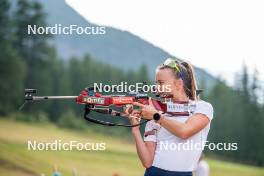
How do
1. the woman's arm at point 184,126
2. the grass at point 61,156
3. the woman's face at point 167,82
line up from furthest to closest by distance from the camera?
the grass at point 61,156 → the woman's face at point 167,82 → the woman's arm at point 184,126

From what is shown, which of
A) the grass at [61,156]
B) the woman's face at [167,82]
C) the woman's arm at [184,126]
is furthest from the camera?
the grass at [61,156]

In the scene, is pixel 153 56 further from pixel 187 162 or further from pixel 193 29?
pixel 187 162

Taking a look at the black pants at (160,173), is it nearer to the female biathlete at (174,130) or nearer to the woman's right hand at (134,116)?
the female biathlete at (174,130)

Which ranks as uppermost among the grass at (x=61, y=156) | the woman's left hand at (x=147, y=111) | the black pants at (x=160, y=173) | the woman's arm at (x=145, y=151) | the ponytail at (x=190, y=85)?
the ponytail at (x=190, y=85)

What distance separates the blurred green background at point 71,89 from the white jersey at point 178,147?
1835 mm

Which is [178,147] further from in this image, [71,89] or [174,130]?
[71,89]

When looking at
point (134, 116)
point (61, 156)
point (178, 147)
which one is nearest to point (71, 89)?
point (61, 156)

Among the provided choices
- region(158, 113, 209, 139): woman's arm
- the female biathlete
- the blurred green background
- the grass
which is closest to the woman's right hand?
the female biathlete

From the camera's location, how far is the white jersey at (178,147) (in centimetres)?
141

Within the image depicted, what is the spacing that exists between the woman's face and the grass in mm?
1922

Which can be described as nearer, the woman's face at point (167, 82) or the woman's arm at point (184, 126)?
the woman's arm at point (184, 126)

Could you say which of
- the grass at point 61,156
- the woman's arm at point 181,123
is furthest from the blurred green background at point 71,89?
the woman's arm at point 181,123

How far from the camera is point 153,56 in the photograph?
11.0 ft

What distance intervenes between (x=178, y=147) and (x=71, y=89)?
210 cm
